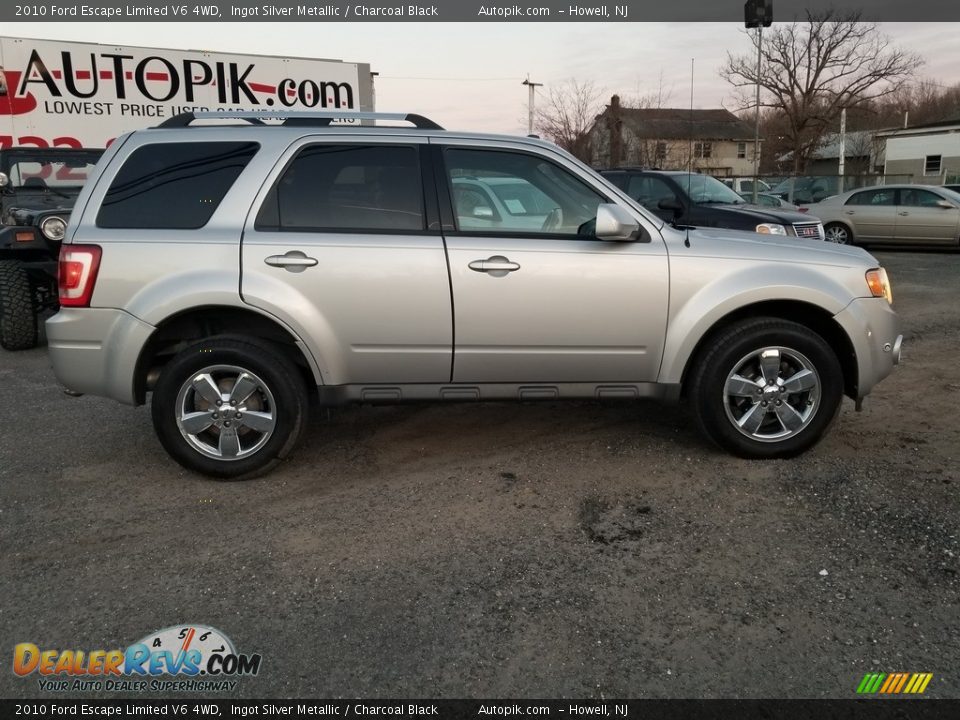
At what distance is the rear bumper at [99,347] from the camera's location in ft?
13.0

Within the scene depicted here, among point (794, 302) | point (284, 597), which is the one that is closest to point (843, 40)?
point (794, 302)

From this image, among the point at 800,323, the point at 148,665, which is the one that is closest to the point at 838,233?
the point at 800,323

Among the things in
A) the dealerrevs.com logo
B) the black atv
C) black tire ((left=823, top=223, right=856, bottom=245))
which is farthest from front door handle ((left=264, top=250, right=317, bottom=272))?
black tire ((left=823, top=223, right=856, bottom=245))

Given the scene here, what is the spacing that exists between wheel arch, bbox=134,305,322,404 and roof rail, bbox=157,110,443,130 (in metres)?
1.14

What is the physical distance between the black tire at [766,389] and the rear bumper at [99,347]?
122 inches

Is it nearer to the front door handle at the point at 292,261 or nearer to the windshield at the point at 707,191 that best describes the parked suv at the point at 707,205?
the windshield at the point at 707,191

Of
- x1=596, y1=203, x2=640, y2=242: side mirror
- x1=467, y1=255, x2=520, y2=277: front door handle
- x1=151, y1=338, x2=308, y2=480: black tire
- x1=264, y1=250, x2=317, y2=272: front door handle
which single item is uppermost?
x1=596, y1=203, x2=640, y2=242: side mirror

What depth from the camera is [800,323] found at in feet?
14.6

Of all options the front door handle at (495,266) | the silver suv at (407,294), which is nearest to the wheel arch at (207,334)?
the silver suv at (407,294)

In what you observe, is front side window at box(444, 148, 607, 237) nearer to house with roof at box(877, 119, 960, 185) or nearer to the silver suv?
Answer: the silver suv

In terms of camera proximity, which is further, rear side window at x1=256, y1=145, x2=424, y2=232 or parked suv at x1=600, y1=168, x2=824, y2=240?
parked suv at x1=600, y1=168, x2=824, y2=240

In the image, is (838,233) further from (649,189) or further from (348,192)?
(348,192)

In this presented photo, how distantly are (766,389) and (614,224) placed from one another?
1.30 m

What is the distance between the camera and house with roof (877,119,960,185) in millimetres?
39500
